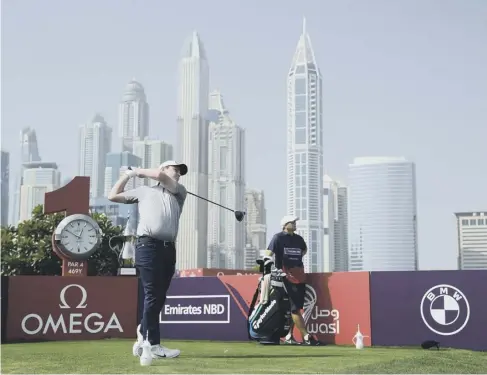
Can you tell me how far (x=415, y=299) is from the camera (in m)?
9.91

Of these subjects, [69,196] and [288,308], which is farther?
[69,196]

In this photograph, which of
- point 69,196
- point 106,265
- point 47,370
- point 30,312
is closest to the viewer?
point 47,370

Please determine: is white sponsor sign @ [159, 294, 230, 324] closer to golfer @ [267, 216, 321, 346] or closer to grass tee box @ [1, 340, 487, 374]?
golfer @ [267, 216, 321, 346]

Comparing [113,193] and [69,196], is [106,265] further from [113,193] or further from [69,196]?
[113,193]

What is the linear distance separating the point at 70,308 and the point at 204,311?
2035mm

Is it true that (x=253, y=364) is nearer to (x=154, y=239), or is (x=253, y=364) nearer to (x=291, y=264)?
(x=154, y=239)

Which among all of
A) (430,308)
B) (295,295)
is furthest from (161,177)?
(430,308)

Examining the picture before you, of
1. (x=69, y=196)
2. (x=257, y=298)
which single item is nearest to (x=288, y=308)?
(x=257, y=298)

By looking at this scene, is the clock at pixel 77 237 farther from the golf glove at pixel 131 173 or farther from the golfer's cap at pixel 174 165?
the golf glove at pixel 131 173

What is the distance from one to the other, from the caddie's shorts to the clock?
807 cm

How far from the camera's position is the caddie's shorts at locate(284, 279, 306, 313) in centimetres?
1002

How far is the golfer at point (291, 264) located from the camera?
1001 centimetres

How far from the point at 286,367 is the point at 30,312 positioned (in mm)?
6571

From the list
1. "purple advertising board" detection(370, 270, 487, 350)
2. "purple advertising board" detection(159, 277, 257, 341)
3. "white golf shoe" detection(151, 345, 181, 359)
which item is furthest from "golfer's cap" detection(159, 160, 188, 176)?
"purple advertising board" detection(159, 277, 257, 341)
